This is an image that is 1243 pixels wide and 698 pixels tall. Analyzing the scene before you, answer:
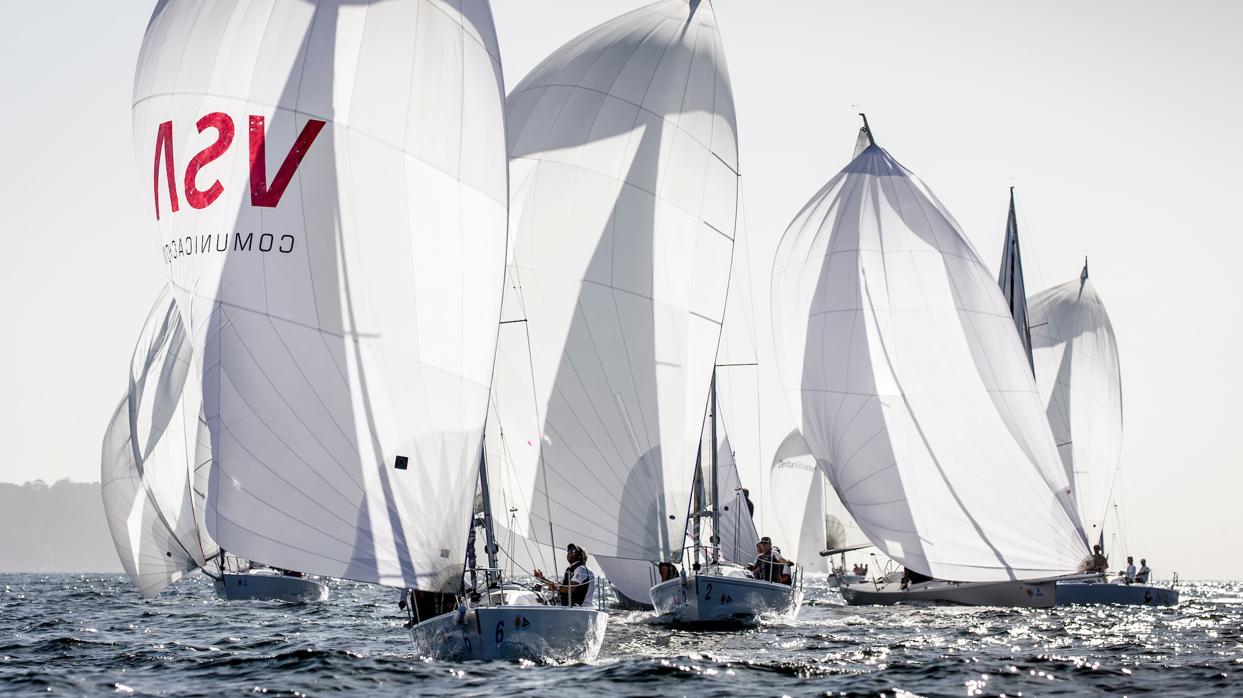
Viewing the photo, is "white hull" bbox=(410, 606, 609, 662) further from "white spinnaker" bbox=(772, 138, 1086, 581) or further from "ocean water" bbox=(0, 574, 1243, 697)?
"white spinnaker" bbox=(772, 138, 1086, 581)

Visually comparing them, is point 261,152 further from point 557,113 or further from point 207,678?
point 557,113

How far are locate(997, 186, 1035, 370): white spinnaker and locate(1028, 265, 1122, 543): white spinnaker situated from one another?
3731 mm

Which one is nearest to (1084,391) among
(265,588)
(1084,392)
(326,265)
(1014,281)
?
(1084,392)

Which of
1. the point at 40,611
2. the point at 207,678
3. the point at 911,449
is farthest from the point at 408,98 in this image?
the point at 40,611

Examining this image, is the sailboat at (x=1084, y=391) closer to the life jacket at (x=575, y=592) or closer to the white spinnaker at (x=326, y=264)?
the life jacket at (x=575, y=592)

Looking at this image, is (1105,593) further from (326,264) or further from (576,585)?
(326,264)

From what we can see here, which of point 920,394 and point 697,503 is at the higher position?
point 920,394

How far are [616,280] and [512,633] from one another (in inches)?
315

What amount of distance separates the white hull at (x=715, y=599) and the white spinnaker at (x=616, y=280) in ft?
2.39

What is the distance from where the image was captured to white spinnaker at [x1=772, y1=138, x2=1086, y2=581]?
82.1ft

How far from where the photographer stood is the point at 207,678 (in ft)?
46.7

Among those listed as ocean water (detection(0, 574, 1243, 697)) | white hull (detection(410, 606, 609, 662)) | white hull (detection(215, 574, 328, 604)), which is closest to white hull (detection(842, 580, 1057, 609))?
ocean water (detection(0, 574, 1243, 697))

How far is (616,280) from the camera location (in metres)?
21.0

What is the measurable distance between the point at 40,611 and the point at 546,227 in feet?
62.5
